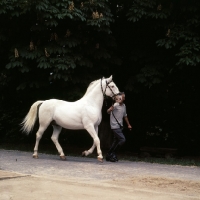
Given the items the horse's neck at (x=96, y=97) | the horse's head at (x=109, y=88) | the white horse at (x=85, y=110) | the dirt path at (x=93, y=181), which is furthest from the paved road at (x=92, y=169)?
the horse's head at (x=109, y=88)

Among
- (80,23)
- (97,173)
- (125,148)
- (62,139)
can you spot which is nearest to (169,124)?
(125,148)

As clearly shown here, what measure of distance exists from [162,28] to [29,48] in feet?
14.9

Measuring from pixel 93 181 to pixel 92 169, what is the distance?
2236mm

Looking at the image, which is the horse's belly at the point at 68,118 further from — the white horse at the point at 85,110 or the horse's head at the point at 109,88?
the horse's head at the point at 109,88

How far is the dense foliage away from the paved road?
10.3ft

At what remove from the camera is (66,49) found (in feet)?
52.3

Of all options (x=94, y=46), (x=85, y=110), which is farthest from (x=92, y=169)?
(x=94, y=46)

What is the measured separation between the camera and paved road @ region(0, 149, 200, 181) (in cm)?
1144

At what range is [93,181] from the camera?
10.2 metres

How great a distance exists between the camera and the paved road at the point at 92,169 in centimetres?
1144

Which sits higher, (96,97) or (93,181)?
(96,97)

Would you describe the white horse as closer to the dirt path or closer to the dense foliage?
the dense foliage

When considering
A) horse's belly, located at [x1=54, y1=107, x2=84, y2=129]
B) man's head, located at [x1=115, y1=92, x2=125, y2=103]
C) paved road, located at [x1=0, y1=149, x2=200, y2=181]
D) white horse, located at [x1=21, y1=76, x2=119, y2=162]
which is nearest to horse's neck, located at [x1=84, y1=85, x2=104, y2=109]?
white horse, located at [x1=21, y1=76, x2=119, y2=162]

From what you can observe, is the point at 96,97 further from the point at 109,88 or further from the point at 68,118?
the point at 68,118
